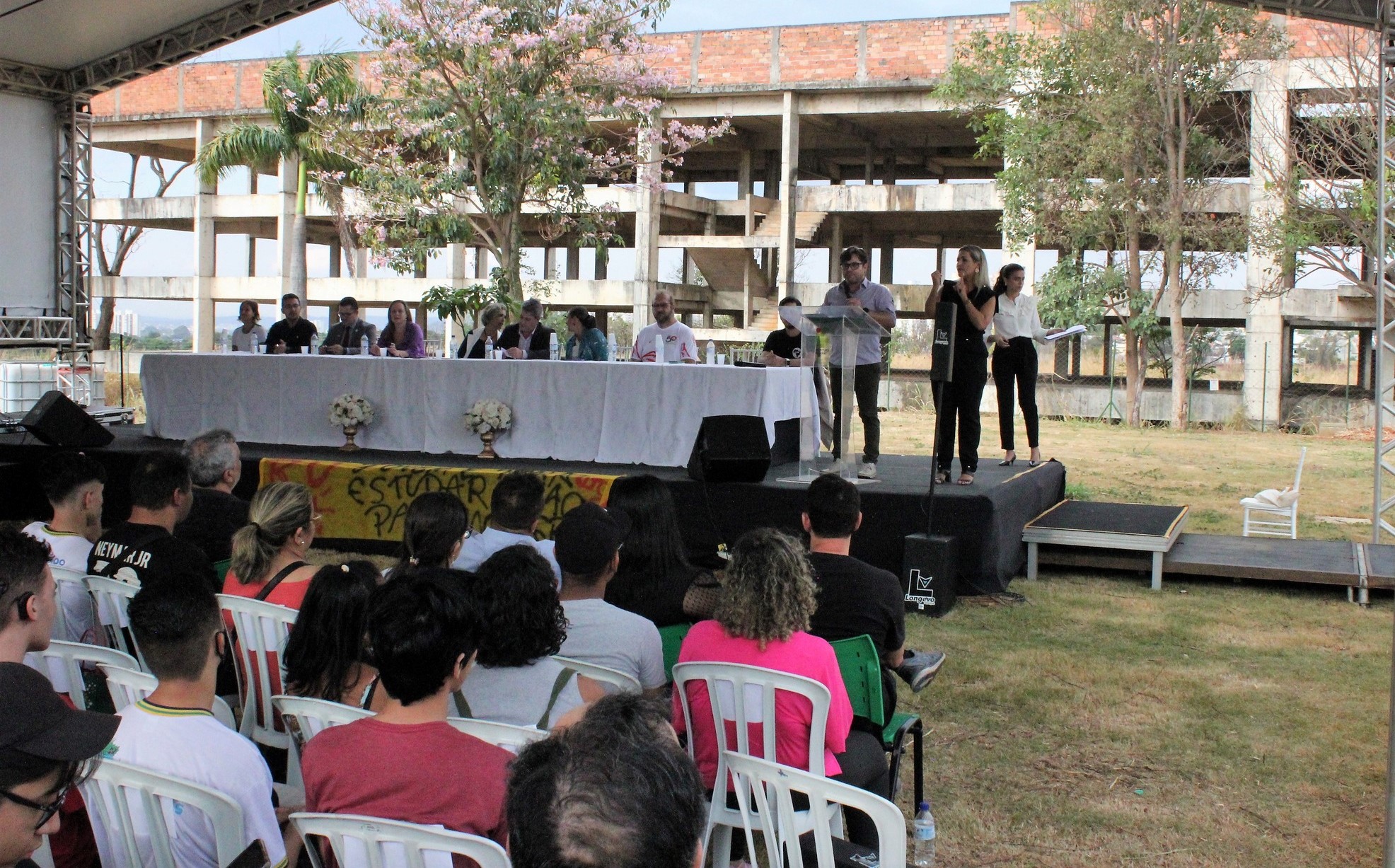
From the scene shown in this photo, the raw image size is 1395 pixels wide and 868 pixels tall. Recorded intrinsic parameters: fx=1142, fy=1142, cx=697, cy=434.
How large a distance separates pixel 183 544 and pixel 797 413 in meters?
5.52

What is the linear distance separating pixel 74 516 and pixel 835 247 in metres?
25.2

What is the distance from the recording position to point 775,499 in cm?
731

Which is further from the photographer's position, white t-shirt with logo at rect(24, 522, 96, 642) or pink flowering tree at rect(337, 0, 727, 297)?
pink flowering tree at rect(337, 0, 727, 297)

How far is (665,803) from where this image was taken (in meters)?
1.29

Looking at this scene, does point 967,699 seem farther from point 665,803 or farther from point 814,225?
point 814,225

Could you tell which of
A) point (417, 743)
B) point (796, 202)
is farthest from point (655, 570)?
point (796, 202)

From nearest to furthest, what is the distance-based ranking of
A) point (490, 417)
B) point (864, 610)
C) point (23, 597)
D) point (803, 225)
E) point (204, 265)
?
point (23, 597), point (864, 610), point (490, 417), point (803, 225), point (204, 265)

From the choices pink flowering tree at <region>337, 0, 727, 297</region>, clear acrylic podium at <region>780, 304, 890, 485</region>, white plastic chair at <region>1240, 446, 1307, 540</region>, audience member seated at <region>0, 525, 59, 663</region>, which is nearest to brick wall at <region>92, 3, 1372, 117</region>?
pink flowering tree at <region>337, 0, 727, 297</region>

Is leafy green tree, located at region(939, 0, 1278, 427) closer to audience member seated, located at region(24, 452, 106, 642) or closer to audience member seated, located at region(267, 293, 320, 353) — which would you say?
audience member seated, located at region(267, 293, 320, 353)

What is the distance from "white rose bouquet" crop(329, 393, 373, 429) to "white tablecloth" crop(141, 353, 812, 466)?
9cm

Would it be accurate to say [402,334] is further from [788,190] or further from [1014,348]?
[788,190]

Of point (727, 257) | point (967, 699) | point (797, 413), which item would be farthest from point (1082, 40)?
point (967, 699)

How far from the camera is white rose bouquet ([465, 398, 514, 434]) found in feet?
28.0

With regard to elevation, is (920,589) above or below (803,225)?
below
